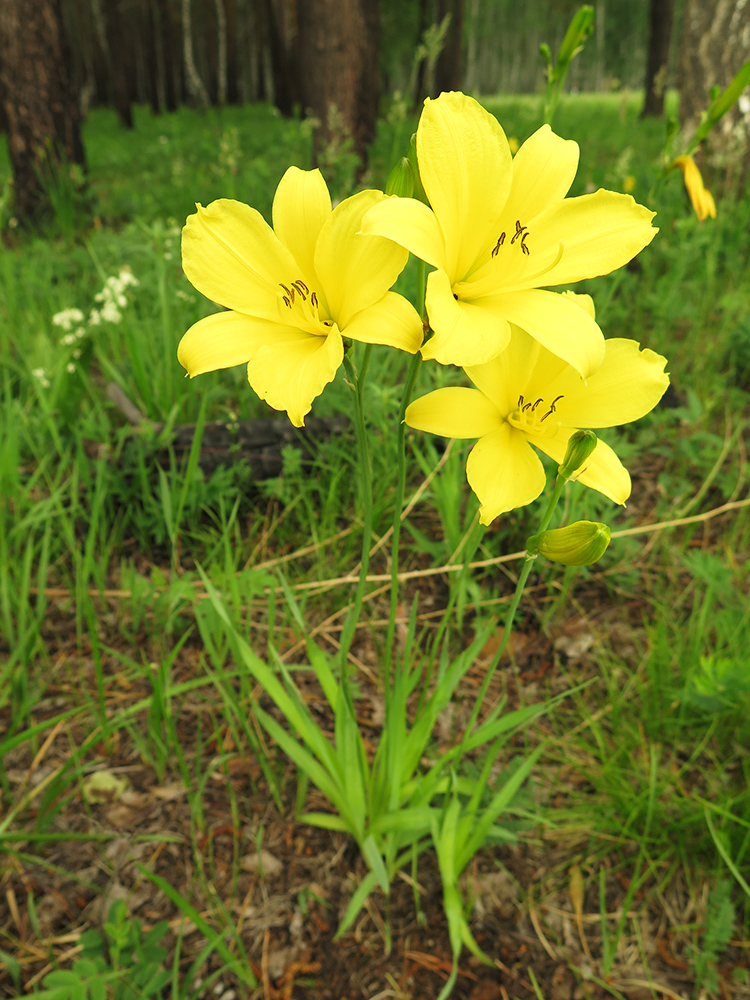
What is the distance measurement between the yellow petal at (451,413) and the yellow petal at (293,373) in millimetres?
136

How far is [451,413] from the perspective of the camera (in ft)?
2.68

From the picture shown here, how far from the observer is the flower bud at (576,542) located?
809 mm

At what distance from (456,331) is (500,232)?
0.23m

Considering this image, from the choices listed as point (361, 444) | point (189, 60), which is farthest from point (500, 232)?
point (189, 60)

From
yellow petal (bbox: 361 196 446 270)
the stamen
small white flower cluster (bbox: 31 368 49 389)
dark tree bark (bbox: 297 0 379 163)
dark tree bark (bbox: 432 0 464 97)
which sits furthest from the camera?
dark tree bark (bbox: 432 0 464 97)

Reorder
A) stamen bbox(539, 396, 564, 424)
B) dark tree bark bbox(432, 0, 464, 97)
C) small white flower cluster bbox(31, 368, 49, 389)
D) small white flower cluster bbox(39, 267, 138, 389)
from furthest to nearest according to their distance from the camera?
dark tree bark bbox(432, 0, 464, 97) → small white flower cluster bbox(39, 267, 138, 389) → small white flower cluster bbox(31, 368, 49, 389) → stamen bbox(539, 396, 564, 424)

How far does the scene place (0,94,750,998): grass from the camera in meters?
1.31

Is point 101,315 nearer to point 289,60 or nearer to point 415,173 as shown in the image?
point 415,173

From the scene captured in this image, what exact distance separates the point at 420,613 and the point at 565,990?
3.11ft

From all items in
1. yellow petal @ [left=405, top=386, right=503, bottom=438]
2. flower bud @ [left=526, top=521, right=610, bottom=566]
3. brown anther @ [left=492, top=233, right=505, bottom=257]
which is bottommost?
flower bud @ [left=526, top=521, right=610, bottom=566]

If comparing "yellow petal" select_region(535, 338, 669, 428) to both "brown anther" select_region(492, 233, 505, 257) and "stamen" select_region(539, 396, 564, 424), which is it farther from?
"brown anther" select_region(492, 233, 505, 257)

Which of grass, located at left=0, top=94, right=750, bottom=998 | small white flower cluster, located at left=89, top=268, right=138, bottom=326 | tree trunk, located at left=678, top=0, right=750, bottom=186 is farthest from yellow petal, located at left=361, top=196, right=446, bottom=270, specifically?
tree trunk, located at left=678, top=0, right=750, bottom=186

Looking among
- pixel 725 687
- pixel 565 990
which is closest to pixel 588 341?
pixel 725 687

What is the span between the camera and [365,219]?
2.10ft
